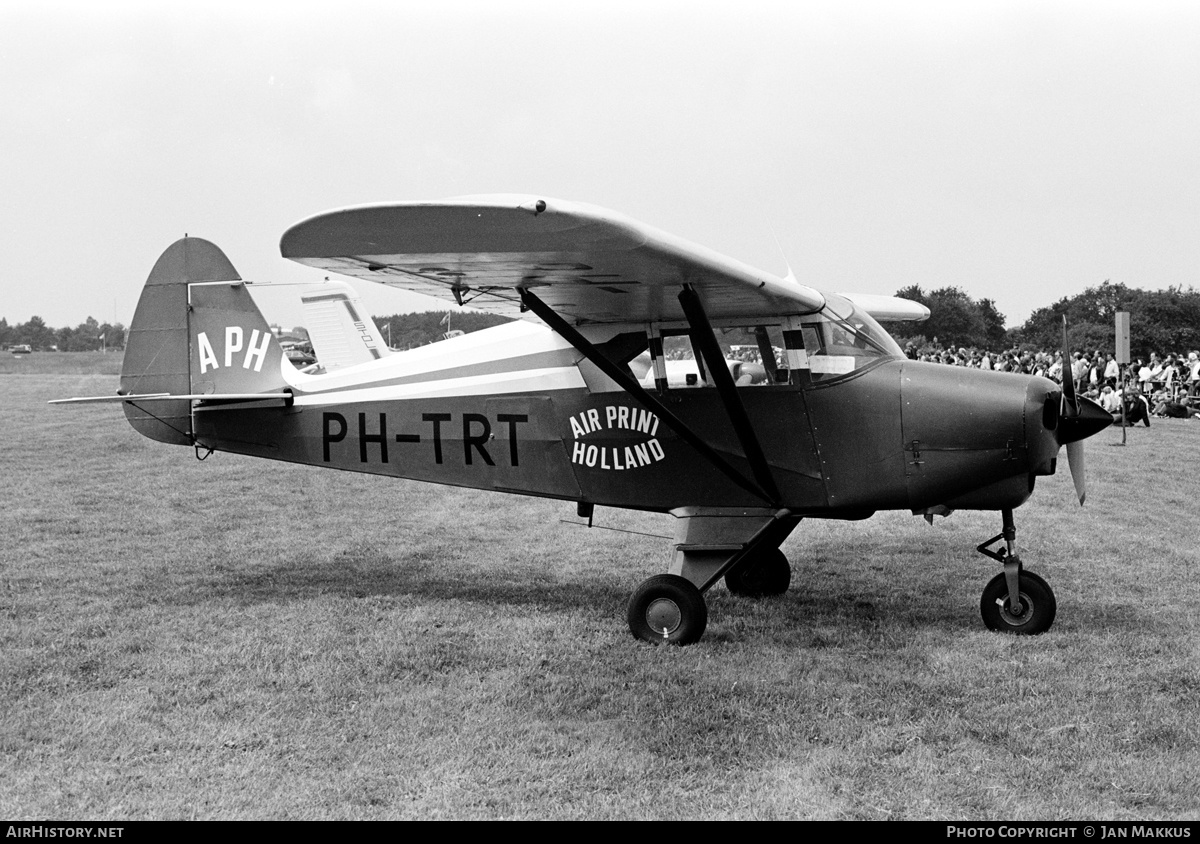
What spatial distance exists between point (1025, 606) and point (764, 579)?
1937 mm

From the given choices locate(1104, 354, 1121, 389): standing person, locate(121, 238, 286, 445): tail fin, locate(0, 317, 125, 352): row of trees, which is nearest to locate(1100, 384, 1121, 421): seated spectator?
A: locate(1104, 354, 1121, 389): standing person

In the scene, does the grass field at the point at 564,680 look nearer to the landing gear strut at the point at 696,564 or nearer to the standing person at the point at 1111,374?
the landing gear strut at the point at 696,564

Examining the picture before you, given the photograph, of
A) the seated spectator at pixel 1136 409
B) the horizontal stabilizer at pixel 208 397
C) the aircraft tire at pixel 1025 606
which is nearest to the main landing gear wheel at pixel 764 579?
the aircraft tire at pixel 1025 606

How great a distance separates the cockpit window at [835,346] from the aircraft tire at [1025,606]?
170cm

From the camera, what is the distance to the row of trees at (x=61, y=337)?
91312mm

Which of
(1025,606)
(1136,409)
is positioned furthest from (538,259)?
(1136,409)

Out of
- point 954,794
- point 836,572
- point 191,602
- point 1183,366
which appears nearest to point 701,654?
point 954,794

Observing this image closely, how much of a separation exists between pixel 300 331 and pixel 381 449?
6140 centimetres

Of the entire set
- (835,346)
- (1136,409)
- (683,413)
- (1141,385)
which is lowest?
(1136,409)

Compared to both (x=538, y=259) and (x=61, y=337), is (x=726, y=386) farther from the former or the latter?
(x=61, y=337)

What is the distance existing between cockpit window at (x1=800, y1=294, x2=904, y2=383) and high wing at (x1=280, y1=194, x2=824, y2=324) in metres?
0.17

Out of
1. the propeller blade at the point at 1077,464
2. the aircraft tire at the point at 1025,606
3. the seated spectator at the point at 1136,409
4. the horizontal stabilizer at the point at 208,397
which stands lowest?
the aircraft tire at the point at 1025,606

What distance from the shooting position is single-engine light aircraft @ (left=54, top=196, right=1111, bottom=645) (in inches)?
229

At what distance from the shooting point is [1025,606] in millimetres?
6457
